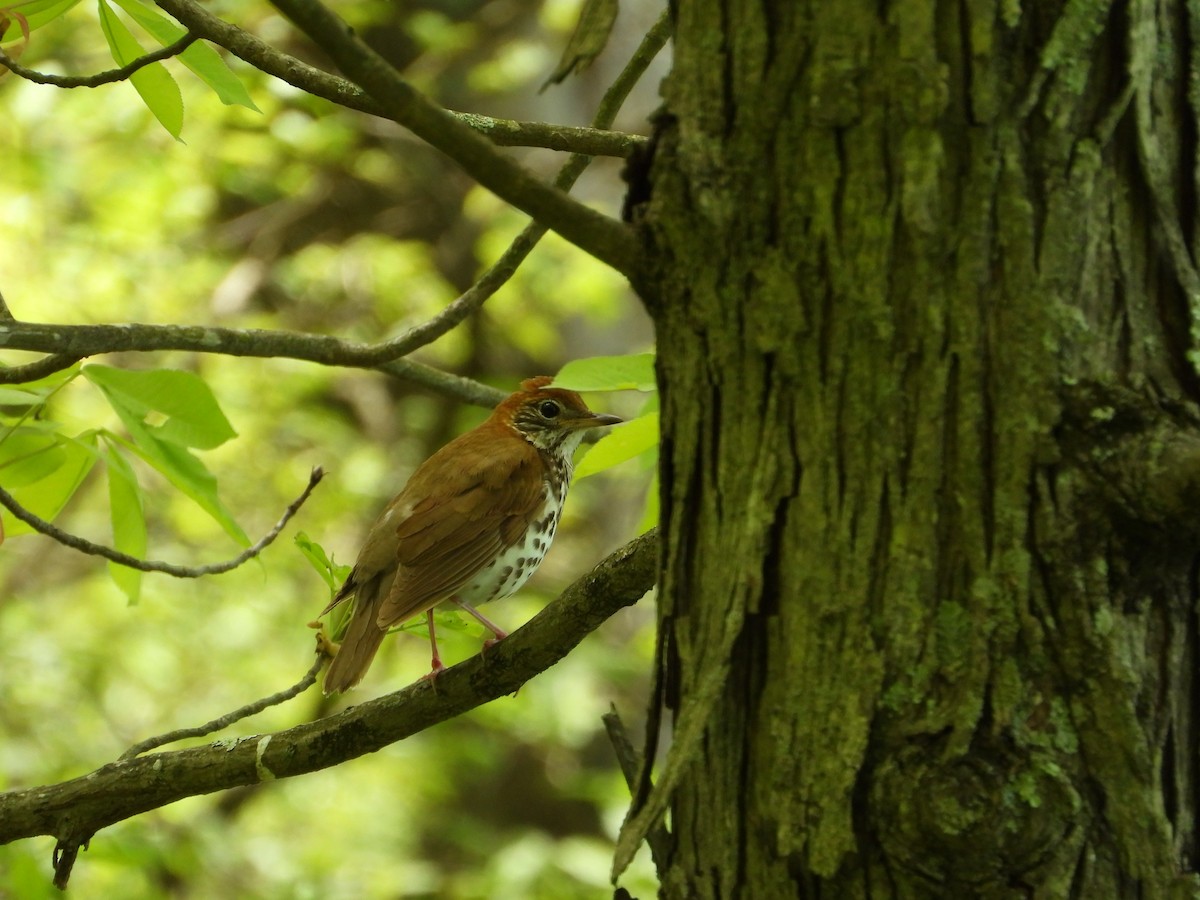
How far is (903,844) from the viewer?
1.31m

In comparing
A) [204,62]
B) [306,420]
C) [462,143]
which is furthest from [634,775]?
[306,420]

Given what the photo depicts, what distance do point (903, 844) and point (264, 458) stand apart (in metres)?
10.1

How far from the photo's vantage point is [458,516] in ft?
12.1

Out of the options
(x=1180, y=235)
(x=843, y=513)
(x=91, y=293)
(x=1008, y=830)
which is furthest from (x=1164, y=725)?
(x=91, y=293)

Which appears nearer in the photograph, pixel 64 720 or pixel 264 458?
pixel 64 720

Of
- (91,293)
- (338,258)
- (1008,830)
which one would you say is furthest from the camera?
(338,258)

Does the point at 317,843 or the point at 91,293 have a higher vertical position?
the point at 91,293

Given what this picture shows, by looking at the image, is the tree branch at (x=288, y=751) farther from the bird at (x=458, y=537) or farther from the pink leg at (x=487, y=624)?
the bird at (x=458, y=537)

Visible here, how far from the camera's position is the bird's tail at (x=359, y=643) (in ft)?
10.2

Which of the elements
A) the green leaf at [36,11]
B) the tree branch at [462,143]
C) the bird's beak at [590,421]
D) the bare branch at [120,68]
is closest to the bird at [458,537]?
the bird's beak at [590,421]

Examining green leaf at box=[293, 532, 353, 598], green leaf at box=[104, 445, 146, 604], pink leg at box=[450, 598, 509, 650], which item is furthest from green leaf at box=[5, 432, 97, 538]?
pink leg at box=[450, 598, 509, 650]

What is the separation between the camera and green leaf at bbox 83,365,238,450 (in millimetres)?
2406

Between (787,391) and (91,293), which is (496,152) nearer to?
(787,391)

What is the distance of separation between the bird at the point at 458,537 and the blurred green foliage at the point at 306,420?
4334 mm
